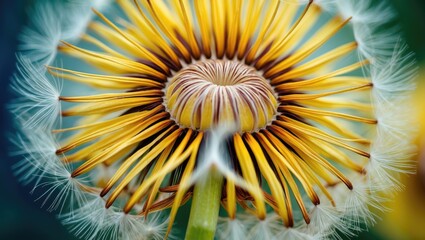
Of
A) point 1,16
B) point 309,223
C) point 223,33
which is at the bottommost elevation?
point 309,223

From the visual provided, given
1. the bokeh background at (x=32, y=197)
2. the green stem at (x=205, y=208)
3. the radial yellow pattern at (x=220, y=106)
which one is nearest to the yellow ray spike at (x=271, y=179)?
the radial yellow pattern at (x=220, y=106)

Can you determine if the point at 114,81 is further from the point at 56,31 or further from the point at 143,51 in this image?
the point at 56,31

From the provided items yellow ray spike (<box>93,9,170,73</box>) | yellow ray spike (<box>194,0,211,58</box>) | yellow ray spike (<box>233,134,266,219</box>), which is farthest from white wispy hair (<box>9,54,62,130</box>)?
yellow ray spike (<box>233,134,266,219</box>)

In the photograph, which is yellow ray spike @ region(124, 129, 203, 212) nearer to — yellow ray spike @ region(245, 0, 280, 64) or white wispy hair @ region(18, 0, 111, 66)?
yellow ray spike @ region(245, 0, 280, 64)

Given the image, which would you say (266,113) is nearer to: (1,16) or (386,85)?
(386,85)

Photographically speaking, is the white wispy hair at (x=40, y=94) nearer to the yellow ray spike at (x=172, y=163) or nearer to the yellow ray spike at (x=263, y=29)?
the yellow ray spike at (x=172, y=163)

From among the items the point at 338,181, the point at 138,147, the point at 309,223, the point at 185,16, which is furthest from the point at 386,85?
the point at 138,147

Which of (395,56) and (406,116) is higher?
(395,56)
